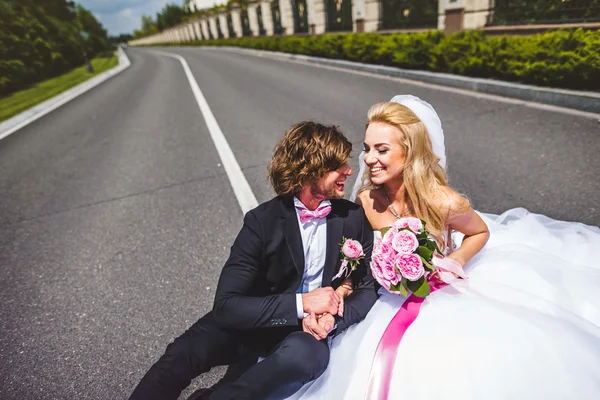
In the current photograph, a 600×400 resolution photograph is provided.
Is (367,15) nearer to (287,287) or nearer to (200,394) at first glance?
(287,287)

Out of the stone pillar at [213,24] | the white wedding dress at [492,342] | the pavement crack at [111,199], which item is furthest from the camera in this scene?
the stone pillar at [213,24]

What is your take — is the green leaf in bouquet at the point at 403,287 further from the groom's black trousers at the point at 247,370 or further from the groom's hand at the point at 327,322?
the groom's black trousers at the point at 247,370

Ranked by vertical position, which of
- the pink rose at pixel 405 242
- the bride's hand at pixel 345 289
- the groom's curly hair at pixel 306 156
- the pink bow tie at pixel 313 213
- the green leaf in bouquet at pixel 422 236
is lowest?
the bride's hand at pixel 345 289

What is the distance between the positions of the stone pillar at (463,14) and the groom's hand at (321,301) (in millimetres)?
15167

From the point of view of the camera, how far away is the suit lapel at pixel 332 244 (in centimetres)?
231

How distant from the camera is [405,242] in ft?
6.43

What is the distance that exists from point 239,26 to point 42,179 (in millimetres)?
49139

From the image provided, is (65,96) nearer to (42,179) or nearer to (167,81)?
(167,81)

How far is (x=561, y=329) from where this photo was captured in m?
1.79

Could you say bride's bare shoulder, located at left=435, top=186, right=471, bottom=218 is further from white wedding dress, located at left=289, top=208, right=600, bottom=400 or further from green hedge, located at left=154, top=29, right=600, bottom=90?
green hedge, located at left=154, top=29, right=600, bottom=90

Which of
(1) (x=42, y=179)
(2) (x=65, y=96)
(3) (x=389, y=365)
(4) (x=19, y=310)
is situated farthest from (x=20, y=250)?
(2) (x=65, y=96)

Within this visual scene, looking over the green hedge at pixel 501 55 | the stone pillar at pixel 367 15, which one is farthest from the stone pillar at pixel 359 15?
the green hedge at pixel 501 55

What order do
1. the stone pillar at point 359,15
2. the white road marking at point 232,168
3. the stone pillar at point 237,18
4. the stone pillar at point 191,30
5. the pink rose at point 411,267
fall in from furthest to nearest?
the stone pillar at point 191,30 < the stone pillar at point 237,18 < the stone pillar at point 359,15 < the white road marking at point 232,168 < the pink rose at point 411,267

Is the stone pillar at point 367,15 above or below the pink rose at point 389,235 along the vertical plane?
above
